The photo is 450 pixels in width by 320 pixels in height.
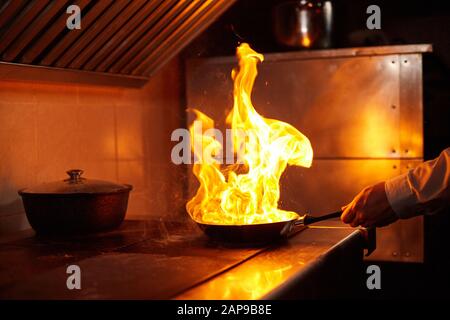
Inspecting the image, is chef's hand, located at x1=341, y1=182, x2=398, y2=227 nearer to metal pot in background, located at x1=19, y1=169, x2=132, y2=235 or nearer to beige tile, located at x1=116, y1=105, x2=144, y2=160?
metal pot in background, located at x1=19, y1=169, x2=132, y2=235

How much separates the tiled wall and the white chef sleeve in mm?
1055

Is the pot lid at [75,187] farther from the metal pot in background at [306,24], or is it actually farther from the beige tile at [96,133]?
the metal pot in background at [306,24]

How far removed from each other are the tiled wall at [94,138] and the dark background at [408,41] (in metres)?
0.44

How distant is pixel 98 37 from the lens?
2.13m

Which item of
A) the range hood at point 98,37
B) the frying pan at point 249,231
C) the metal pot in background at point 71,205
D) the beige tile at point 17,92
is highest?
the range hood at point 98,37

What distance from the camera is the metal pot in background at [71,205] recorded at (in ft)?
5.96

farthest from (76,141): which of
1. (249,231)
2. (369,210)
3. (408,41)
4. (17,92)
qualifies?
(408,41)

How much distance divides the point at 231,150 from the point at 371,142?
2.08 feet

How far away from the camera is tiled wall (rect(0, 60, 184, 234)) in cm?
207

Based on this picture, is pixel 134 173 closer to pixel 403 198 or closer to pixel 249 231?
pixel 249 231

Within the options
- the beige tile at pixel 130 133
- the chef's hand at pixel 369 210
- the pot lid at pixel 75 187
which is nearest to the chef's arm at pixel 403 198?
the chef's hand at pixel 369 210

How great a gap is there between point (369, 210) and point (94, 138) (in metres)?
1.19

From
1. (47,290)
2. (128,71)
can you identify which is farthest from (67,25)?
(47,290)

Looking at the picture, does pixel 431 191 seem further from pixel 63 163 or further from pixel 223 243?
pixel 63 163
